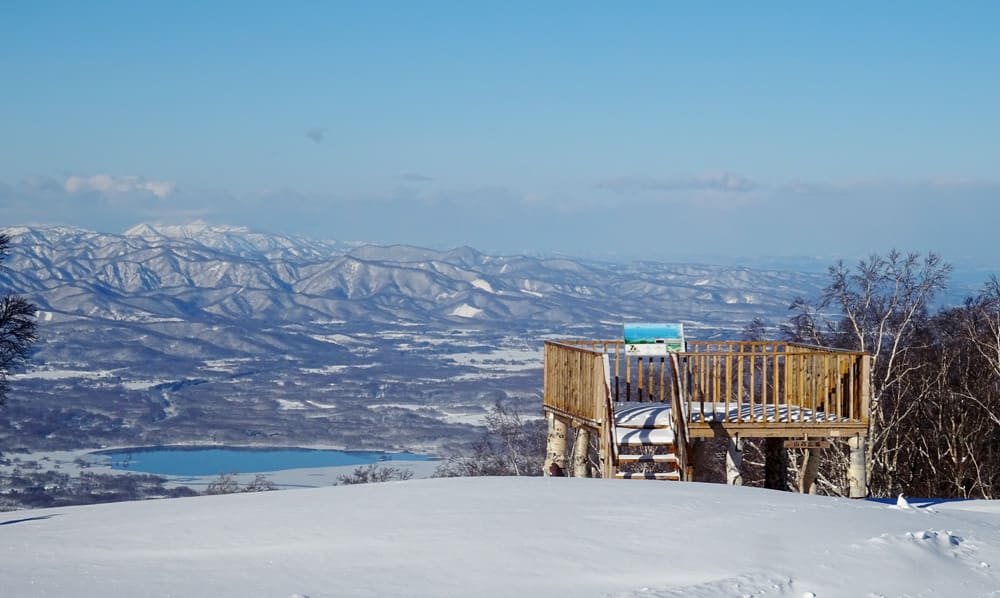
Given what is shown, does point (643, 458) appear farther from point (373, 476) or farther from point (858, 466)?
point (373, 476)

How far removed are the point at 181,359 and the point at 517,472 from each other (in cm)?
17172

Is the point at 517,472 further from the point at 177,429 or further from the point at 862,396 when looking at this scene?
the point at 177,429

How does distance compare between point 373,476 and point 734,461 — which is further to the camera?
point 373,476

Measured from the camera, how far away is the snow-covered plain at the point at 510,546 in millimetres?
9484

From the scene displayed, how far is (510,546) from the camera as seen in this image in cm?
1067

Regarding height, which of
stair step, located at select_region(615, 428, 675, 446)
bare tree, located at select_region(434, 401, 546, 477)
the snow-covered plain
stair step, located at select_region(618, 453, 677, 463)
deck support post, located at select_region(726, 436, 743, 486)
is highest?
the snow-covered plain

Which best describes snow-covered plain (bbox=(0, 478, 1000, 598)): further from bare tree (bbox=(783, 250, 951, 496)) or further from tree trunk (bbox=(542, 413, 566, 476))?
bare tree (bbox=(783, 250, 951, 496))

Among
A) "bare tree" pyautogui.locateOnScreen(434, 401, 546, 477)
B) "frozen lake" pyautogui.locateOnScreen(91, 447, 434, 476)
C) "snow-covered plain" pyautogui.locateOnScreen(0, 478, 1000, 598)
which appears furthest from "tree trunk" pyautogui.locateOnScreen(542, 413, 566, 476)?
"frozen lake" pyautogui.locateOnScreen(91, 447, 434, 476)

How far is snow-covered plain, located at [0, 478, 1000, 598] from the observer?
31.1 feet

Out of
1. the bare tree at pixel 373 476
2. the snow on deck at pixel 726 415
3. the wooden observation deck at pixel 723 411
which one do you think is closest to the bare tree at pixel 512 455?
the bare tree at pixel 373 476

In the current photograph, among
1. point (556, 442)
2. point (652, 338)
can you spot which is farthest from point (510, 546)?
point (556, 442)

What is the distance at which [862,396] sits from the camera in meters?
17.7

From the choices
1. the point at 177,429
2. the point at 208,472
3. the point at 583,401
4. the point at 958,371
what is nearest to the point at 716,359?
the point at 583,401

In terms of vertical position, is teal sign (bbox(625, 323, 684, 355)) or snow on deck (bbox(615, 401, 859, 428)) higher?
teal sign (bbox(625, 323, 684, 355))
